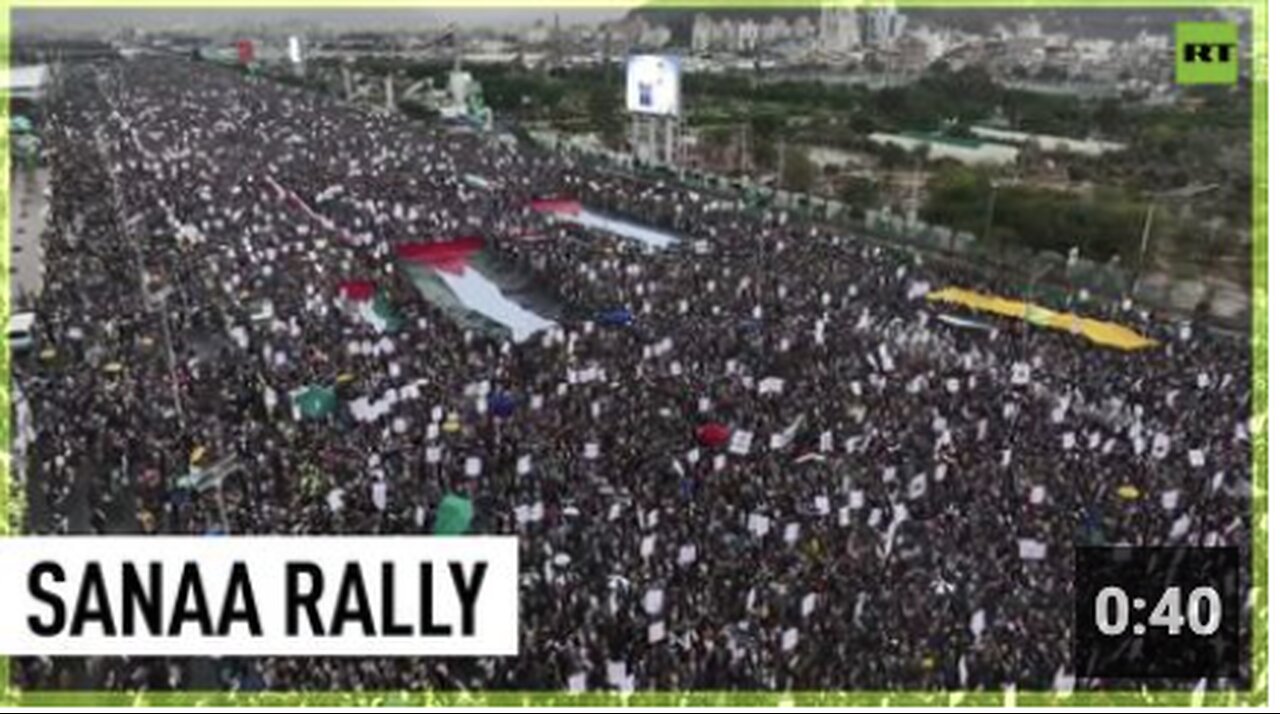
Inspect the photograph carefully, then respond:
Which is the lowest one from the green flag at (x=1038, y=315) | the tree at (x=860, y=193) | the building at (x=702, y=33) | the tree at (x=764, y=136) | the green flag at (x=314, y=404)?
the green flag at (x=1038, y=315)

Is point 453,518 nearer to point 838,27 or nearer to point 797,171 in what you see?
point 797,171

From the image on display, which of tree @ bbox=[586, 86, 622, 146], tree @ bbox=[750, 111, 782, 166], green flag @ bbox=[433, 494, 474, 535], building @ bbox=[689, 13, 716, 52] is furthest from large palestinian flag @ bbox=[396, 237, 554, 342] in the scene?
building @ bbox=[689, 13, 716, 52]

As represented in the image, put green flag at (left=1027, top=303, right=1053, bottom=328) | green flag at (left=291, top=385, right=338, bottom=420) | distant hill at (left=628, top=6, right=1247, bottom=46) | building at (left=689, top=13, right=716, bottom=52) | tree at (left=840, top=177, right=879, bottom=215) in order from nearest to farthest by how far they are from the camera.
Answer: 1. green flag at (left=291, top=385, right=338, bottom=420)
2. green flag at (left=1027, top=303, right=1053, bottom=328)
3. tree at (left=840, top=177, right=879, bottom=215)
4. distant hill at (left=628, top=6, right=1247, bottom=46)
5. building at (left=689, top=13, right=716, bottom=52)

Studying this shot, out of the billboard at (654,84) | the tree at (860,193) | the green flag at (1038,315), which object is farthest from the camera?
the billboard at (654,84)

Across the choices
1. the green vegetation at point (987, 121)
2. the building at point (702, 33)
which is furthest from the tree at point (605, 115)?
the building at point (702, 33)

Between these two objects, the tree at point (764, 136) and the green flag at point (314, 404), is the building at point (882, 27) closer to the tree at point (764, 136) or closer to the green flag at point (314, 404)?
the tree at point (764, 136)
